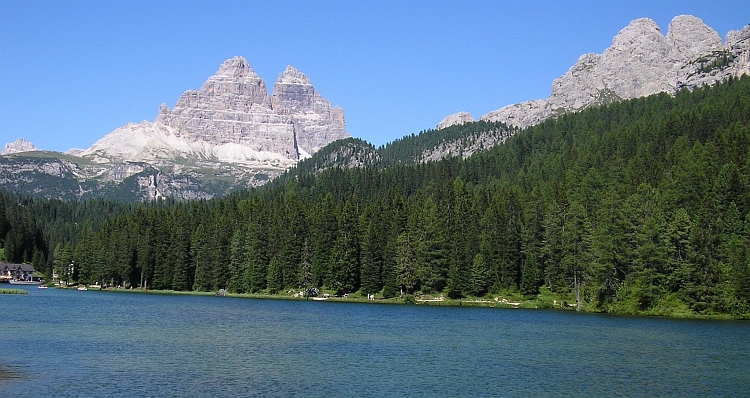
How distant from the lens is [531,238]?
462 feet

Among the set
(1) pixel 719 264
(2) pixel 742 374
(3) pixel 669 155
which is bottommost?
(2) pixel 742 374

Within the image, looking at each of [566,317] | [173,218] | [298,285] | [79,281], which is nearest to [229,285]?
[298,285]

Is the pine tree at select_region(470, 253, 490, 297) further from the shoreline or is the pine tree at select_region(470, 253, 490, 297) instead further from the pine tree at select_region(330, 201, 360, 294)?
the pine tree at select_region(330, 201, 360, 294)

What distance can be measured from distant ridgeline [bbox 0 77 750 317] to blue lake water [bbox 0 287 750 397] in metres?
12.0

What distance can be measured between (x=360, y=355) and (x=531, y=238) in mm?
82634

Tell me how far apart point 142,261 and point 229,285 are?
24833 millimetres

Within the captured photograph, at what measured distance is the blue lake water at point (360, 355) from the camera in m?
49.0

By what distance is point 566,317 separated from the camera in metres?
106

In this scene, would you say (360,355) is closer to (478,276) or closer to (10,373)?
(10,373)

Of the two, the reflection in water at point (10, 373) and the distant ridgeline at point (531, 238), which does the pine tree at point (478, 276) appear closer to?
the distant ridgeline at point (531, 238)

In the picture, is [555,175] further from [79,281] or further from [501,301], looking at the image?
[79,281]

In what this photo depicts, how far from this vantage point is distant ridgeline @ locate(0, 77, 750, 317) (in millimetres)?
110562

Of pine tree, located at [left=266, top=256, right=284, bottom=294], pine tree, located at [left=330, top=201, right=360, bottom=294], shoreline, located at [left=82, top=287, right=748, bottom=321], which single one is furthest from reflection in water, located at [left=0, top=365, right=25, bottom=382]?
pine tree, located at [left=266, top=256, right=284, bottom=294]

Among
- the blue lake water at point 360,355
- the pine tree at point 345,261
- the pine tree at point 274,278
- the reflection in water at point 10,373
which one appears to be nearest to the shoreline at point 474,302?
the pine tree at point 274,278
